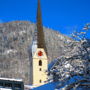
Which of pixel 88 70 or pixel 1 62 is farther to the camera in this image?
pixel 1 62

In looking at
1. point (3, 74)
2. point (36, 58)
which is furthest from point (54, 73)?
point (3, 74)

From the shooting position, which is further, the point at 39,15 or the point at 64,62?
A: the point at 39,15

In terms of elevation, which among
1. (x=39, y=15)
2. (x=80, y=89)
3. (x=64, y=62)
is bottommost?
(x=80, y=89)

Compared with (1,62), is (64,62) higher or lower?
lower

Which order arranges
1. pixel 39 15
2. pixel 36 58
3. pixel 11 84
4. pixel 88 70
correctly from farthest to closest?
pixel 39 15, pixel 36 58, pixel 11 84, pixel 88 70

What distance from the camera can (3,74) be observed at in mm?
172000

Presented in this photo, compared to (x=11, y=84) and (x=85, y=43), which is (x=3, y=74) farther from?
(x=85, y=43)

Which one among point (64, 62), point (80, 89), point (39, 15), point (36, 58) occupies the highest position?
point (39, 15)

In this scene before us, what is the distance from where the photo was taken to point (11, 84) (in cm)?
2627

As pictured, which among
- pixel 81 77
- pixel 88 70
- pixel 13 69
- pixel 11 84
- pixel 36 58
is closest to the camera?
pixel 88 70

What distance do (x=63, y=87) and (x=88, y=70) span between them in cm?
110

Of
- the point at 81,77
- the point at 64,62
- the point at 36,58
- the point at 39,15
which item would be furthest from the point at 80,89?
the point at 39,15

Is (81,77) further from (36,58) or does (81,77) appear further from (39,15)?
(39,15)

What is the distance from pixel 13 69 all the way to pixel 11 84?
159591mm
